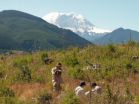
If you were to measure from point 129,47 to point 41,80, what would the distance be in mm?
8857

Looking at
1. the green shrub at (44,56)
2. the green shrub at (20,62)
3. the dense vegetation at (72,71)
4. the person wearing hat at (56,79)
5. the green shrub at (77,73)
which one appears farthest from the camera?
the green shrub at (44,56)

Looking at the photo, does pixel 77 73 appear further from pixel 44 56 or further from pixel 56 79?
pixel 44 56

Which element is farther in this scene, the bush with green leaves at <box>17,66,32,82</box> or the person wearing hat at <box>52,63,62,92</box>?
the bush with green leaves at <box>17,66,32,82</box>

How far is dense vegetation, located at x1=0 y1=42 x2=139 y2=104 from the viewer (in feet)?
82.2

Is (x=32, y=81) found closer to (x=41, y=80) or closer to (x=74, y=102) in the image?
(x=41, y=80)

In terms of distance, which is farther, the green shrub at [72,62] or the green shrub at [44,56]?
the green shrub at [44,56]

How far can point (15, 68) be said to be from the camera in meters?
32.8

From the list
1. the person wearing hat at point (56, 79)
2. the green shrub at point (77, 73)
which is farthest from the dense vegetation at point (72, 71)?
the person wearing hat at point (56, 79)

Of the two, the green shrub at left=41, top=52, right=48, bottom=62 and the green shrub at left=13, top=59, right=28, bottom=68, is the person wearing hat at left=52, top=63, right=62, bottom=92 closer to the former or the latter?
the green shrub at left=13, top=59, right=28, bottom=68

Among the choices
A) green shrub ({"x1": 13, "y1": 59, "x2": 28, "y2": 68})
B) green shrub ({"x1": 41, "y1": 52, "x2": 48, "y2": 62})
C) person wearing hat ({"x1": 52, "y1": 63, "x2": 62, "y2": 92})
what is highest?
green shrub ({"x1": 41, "y1": 52, "x2": 48, "y2": 62})

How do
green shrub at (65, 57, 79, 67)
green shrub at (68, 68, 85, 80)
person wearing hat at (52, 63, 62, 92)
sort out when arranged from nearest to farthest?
person wearing hat at (52, 63, 62, 92), green shrub at (68, 68, 85, 80), green shrub at (65, 57, 79, 67)

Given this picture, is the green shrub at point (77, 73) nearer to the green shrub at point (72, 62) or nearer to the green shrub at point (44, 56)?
the green shrub at point (72, 62)

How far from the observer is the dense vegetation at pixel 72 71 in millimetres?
25047

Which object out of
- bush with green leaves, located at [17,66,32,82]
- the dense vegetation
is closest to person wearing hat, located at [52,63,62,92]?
the dense vegetation
